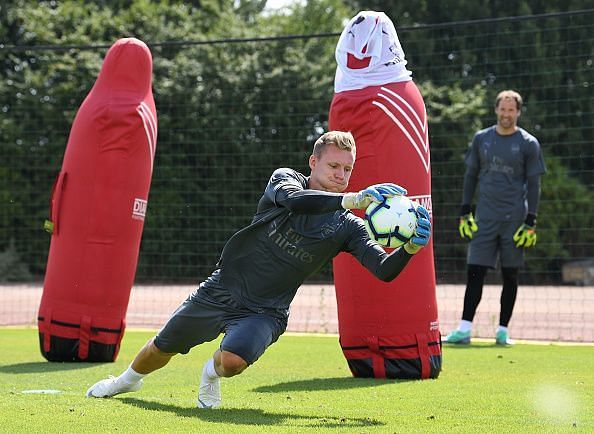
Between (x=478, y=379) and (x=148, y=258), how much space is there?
976 cm

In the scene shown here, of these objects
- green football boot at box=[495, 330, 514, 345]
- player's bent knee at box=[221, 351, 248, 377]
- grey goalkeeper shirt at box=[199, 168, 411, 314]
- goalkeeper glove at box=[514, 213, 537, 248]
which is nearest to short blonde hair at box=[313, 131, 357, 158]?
grey goalkeeper shirt at box=[199, 168, 411, 314]

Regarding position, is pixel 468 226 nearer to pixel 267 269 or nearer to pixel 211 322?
pixel 267 269

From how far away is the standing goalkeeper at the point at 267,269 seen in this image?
5430 mm

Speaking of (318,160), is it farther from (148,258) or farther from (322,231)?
(148,258)

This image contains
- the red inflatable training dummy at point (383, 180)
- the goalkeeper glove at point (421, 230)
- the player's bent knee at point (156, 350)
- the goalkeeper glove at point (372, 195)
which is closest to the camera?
the goalkeeper glove at point (372, 195)

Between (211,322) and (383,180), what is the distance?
175 centimetres

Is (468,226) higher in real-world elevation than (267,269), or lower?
higher

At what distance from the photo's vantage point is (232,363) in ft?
17.7

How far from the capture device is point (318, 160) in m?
5.52

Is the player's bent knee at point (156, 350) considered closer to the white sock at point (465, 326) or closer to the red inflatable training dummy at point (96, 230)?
the red inflatable training dummy at point (96, 230)

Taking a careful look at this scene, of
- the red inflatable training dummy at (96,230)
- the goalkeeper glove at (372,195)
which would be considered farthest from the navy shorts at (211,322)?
the red inflatable training dummy at (96,230)

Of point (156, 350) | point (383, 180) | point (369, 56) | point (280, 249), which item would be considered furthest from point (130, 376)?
point (369, 56)

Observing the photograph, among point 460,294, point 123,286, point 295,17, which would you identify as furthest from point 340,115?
point 295,17

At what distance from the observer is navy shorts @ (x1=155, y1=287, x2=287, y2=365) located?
18.2 feet
